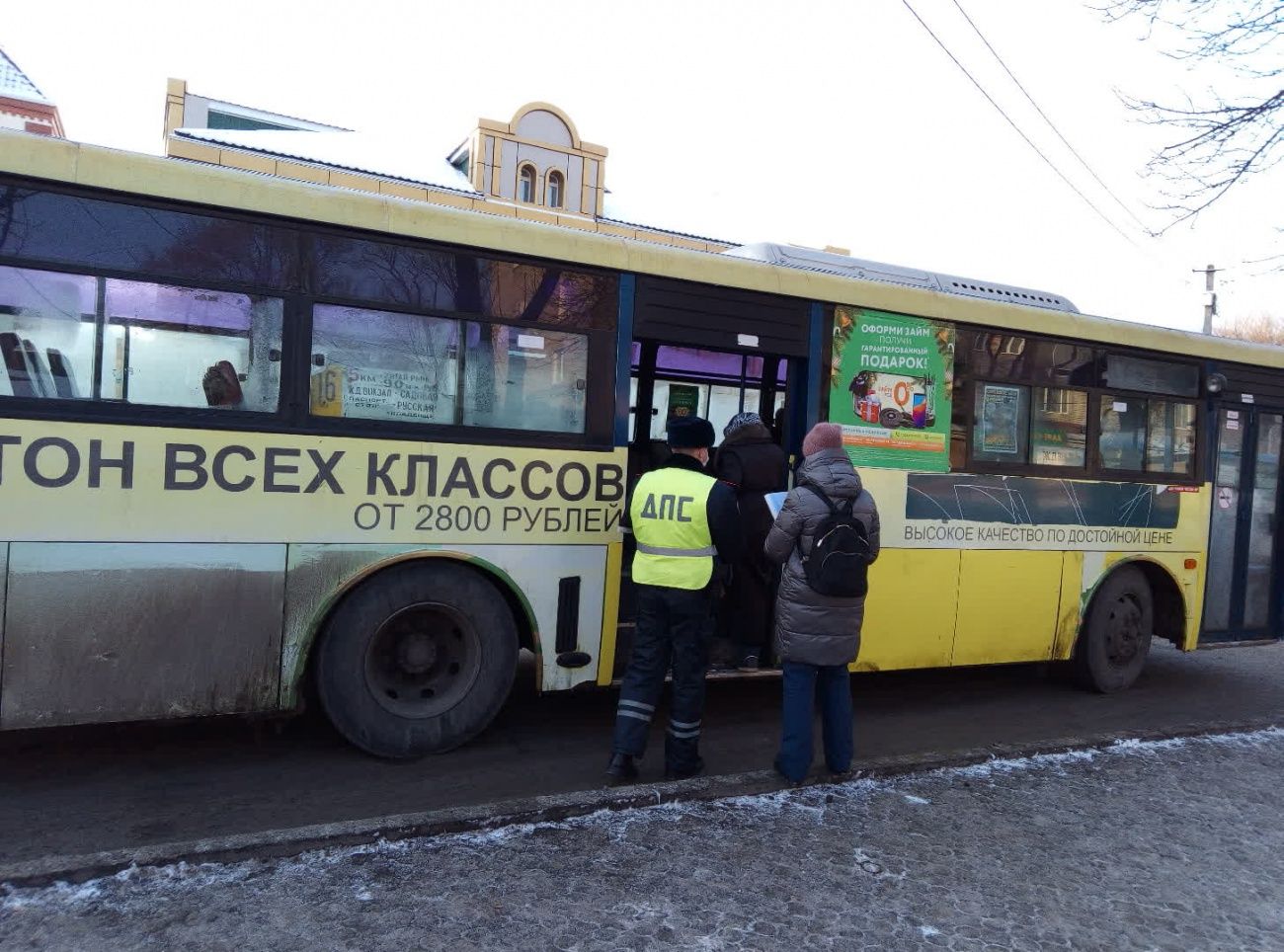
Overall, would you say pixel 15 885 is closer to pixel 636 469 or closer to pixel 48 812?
pixel 48 812

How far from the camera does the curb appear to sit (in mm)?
3320

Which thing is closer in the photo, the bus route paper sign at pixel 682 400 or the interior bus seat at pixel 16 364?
the interior bus seat at pixel 16 364

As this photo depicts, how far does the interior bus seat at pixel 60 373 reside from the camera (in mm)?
4051

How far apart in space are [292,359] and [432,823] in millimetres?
2271

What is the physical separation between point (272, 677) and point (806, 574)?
A: 268 centimetres

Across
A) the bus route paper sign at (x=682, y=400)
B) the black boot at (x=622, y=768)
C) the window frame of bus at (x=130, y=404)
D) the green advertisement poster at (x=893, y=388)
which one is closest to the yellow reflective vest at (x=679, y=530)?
the black boot at (x=622, y=768)

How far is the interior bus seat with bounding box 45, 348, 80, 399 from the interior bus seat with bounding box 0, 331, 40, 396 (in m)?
0.09

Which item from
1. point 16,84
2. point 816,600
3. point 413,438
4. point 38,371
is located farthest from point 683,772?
point 16,84

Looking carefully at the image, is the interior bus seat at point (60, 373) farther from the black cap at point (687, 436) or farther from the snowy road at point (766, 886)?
the black cap at point (687, 436)

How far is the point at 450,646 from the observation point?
498 cm

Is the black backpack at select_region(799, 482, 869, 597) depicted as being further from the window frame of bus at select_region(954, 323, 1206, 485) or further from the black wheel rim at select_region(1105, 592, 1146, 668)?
the black wheel rim at select_region(1105, 592, 1146, 668)

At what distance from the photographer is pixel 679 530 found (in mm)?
4617

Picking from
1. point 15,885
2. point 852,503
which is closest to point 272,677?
point 15,885

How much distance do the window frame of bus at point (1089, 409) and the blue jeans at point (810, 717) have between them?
231cm
